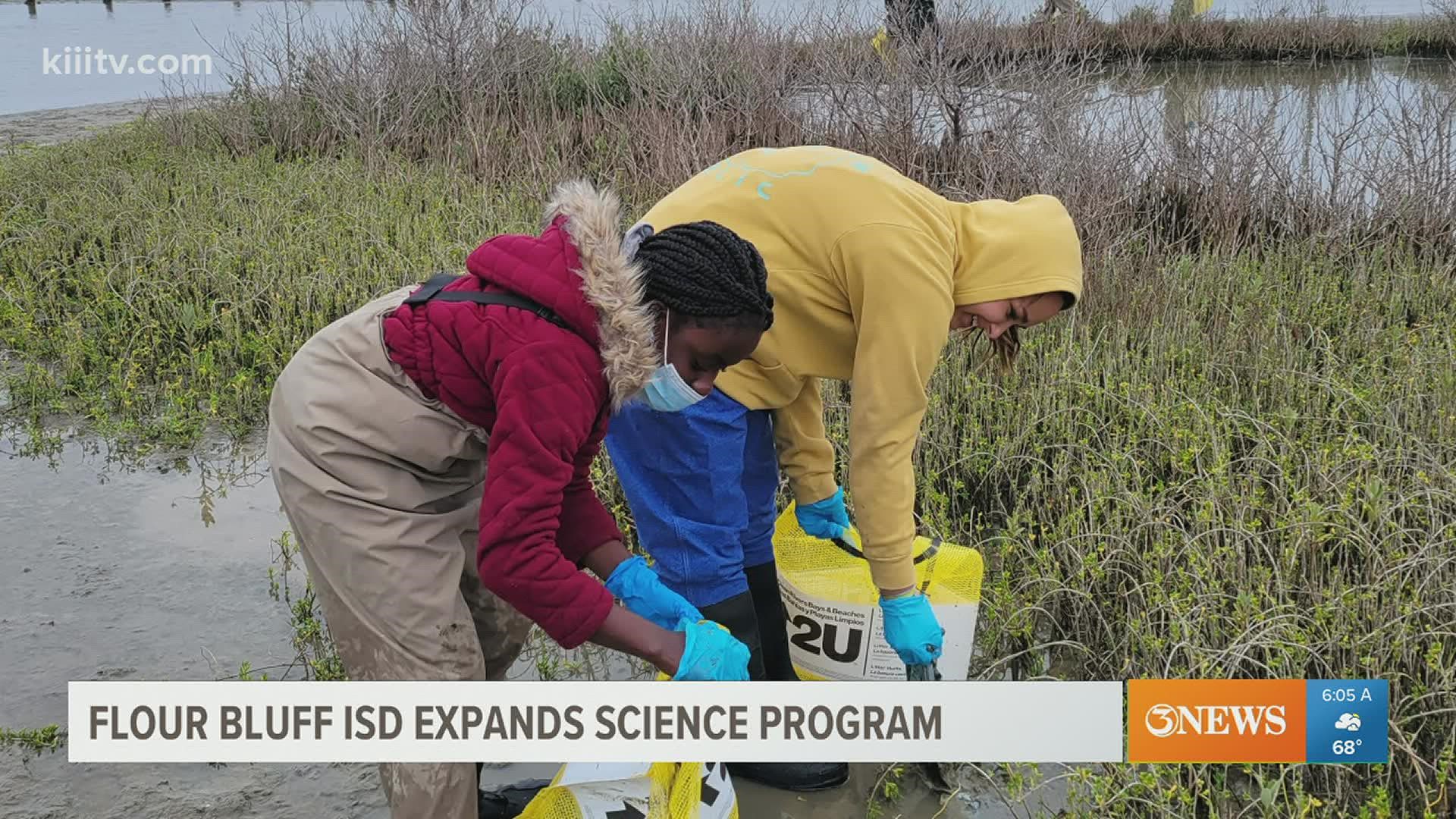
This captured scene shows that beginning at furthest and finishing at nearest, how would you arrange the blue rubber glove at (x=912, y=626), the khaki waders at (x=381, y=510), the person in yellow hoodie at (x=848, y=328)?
1. the blue rubber glove at (x=912, y=626)
2. the person in yellow hoodie at (x=848, y=328)
3. the khaki waders at (x=381, y=510)

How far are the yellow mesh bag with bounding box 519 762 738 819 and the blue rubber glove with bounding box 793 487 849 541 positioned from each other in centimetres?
82

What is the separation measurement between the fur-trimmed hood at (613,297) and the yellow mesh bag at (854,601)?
3.74ft

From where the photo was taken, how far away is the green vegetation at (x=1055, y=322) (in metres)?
2.92

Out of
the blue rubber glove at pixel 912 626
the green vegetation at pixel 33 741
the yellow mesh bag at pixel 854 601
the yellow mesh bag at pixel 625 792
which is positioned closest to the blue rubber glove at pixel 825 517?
the yellow mesh bag at pixel 854 601

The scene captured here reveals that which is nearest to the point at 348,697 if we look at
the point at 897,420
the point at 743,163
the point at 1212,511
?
the point at 897,420

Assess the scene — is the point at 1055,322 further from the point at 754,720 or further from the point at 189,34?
the point at 189,34

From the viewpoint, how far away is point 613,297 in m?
1.87

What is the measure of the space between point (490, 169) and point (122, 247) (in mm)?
2445

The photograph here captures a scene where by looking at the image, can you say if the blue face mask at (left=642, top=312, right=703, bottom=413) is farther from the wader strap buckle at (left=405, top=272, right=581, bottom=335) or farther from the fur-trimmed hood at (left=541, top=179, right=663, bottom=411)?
the wader strap buckle at (left=405, top=272, right=581, bottom=335)

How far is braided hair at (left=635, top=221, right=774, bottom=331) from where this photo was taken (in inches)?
75.4

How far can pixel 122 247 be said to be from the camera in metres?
6.14

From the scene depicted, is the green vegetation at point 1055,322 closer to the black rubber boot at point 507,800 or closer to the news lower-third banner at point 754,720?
the news lower-third banner at point 754,720

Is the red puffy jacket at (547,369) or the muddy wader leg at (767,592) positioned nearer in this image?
the red puffy jacket at (547,369)

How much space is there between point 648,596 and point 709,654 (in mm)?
203
